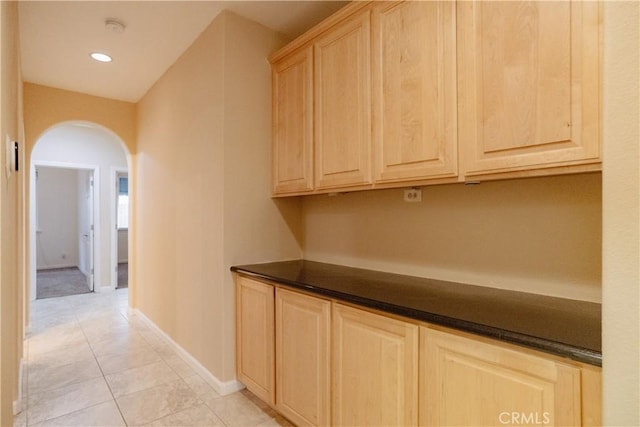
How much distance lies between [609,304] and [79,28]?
11.0ft

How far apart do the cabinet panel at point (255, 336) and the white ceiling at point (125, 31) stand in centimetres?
186

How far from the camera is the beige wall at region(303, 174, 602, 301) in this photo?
4.42 feet

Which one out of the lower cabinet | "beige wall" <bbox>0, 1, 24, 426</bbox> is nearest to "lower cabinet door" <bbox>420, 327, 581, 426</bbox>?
the lower cabinet

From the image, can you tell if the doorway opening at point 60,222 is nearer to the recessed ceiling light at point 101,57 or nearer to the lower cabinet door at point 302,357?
the recessed ceiling light at point 101,57

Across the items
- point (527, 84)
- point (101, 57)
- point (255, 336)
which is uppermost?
point (101, 57)

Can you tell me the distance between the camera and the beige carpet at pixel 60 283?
529cm

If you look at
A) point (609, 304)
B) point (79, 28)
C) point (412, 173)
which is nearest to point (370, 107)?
point (412, 173)

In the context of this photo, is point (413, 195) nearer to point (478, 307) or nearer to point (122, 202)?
point (478, 307)

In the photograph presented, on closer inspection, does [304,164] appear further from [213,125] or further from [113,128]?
[113,128]

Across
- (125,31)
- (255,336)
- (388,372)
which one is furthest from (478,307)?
(125,31)

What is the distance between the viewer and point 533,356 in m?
0.98

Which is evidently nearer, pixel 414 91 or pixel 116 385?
pixel 414 91

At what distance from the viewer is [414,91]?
155cm

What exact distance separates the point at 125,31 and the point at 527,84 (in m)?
2.75
